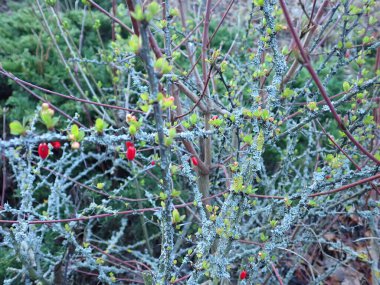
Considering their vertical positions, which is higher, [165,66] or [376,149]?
[165,66]

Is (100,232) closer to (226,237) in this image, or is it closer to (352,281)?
(226,237)

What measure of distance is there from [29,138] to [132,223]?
7.01 ft

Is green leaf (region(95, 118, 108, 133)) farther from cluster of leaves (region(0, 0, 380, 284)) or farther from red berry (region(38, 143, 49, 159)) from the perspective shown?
red berry (region(38, 143, 49, 159))

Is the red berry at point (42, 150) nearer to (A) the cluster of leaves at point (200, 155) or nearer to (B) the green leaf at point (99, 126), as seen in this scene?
(A) the cluster of leaves at point (200, 155)

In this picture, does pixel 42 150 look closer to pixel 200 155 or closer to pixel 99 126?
pixel 99 126

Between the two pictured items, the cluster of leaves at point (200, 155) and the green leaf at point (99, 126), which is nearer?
the green leaf at point (99, 126)

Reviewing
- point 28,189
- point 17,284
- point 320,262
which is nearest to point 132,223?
point 17,284

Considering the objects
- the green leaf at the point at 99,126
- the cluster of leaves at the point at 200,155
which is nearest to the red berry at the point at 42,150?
the cluster of leaves at the point at 200,155

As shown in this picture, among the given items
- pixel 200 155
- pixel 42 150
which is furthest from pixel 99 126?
pixel 200 155

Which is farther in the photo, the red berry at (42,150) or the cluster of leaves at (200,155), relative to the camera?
the cluster of leaves at (200,155)

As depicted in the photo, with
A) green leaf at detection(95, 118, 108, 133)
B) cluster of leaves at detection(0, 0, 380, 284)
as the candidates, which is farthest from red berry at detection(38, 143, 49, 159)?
green leaf at detection(95, 118, 108, 133)

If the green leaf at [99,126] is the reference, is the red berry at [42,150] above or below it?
below

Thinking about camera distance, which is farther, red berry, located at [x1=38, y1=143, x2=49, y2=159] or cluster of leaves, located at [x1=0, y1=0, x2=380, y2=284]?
cluster of leaves, located at [x1=0, y1=0, x2=380, y2=284]

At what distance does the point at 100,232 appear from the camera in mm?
2914
